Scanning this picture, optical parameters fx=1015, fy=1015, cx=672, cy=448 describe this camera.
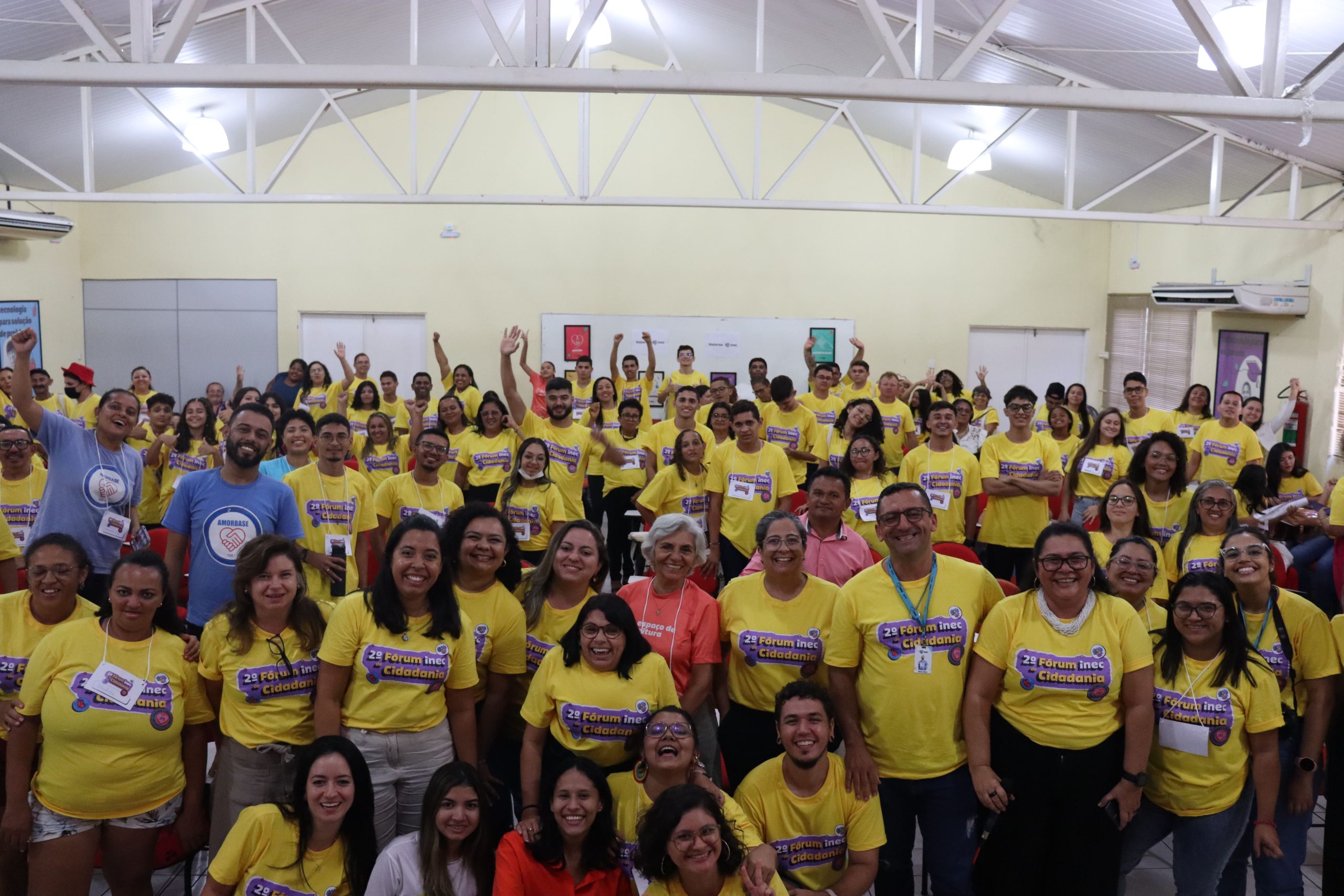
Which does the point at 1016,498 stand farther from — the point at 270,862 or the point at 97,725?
the point at 97,725

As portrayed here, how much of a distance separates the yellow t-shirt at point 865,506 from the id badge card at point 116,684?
341 centimetres

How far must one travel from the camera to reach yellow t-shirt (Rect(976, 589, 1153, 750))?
2990mm

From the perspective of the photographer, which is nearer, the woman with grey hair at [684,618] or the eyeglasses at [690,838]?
the eyeglasses at [690,838]

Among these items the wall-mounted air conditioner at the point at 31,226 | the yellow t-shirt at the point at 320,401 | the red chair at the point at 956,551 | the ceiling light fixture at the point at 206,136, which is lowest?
the red chair at the point at 956,551

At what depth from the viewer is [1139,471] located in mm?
5129

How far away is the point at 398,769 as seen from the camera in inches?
122

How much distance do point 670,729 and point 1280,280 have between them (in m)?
8.93

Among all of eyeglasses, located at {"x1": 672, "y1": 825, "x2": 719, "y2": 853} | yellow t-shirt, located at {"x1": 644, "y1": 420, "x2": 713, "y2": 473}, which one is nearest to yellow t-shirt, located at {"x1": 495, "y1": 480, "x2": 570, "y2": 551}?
yellow t-shirt, located at {"x1": 644, "y1": 420, "x2": 713, "y2": 473}

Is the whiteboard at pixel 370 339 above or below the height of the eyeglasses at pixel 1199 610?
above

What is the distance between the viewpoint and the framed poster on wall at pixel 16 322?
10734 mm

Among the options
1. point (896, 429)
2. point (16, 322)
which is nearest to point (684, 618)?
point (896, 429)

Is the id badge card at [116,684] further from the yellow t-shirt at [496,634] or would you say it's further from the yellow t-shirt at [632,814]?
the yellow t-shirt at [632,814]

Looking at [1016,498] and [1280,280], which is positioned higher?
[1280,280]

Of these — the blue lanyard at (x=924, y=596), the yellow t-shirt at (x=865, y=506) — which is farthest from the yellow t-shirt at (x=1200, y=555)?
the blue lanyard at (x=924, y=596)
